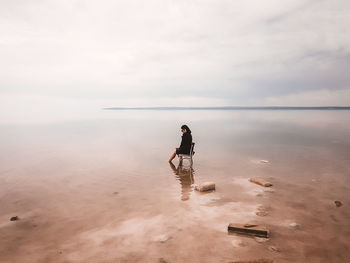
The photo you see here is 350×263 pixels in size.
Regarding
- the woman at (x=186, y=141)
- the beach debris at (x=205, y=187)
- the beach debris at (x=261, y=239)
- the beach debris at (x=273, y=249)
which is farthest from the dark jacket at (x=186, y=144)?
the beach debris at (x=273, y=249)

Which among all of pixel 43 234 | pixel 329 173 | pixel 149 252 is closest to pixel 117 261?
pixel 149 252

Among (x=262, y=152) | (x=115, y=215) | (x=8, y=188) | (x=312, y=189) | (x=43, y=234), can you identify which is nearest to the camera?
(x=43, y=234)

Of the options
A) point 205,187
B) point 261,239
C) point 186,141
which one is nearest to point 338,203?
point 261,239

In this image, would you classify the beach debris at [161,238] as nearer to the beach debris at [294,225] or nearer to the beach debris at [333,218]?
the beach debris at [294,225]

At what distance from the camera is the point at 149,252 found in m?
5.04

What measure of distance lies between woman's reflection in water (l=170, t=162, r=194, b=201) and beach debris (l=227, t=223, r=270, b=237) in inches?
104

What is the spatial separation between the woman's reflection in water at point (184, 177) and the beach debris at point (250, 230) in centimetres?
264

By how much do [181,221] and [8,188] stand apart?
805cm

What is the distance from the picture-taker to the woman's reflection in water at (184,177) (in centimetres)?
880

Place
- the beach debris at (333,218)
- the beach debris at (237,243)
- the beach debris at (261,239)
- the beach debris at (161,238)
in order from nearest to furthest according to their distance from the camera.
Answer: the beach debris at (237,243), the beach debris at (261,239), the beach debris at (161,238), the beach debris at (333,218)

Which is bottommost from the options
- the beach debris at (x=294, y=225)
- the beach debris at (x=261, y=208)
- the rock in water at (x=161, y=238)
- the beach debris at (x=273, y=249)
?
the beach debris at (x=261, y=208)

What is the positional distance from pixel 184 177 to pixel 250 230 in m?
5.64

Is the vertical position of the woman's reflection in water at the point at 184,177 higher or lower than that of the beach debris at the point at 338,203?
lower

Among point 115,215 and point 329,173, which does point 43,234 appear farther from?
point 329,173
